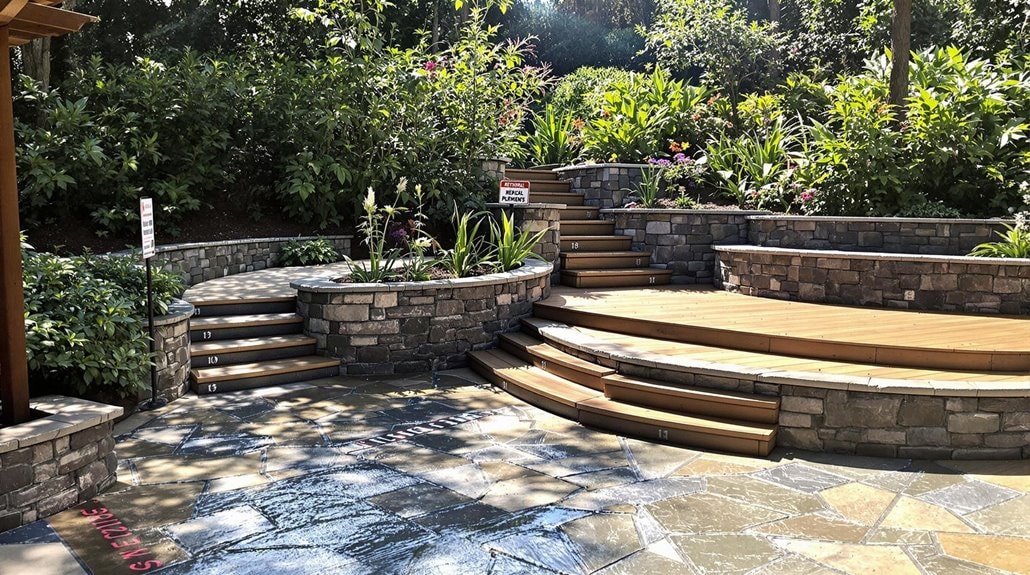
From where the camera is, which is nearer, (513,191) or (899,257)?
(899,257)

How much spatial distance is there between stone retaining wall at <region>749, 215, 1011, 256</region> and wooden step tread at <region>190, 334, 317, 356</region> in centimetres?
509

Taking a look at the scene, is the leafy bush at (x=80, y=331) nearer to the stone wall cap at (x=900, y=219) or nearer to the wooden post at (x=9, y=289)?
the wooden post at (x=9, y=289)

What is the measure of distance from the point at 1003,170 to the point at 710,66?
6.57 metres

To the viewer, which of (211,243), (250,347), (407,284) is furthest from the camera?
(211,243)

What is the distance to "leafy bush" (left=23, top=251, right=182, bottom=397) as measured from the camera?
4.23m

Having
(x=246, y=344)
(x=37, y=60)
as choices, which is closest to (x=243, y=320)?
(x=246, y=344)

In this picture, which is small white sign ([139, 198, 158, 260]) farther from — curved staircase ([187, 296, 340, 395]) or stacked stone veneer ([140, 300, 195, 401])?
curved staircase ([187, 296, 340, 395])

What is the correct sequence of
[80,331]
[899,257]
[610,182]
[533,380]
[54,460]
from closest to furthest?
[54,460] < [80,331] < [533,380] < [899,257] < [610,182]

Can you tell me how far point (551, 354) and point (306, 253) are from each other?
4.14 meters

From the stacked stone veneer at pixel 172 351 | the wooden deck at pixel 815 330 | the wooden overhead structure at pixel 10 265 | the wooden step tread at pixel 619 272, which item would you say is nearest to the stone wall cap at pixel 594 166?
the wooden step tread at pixel 619 272

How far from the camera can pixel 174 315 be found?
5.31m

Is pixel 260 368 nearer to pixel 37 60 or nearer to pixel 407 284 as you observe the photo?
pixel 407 284

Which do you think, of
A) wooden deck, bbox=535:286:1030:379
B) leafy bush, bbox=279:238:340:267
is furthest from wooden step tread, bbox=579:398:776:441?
leafy bush, bbox=279:238:340:267

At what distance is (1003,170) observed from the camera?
24.2 ft
